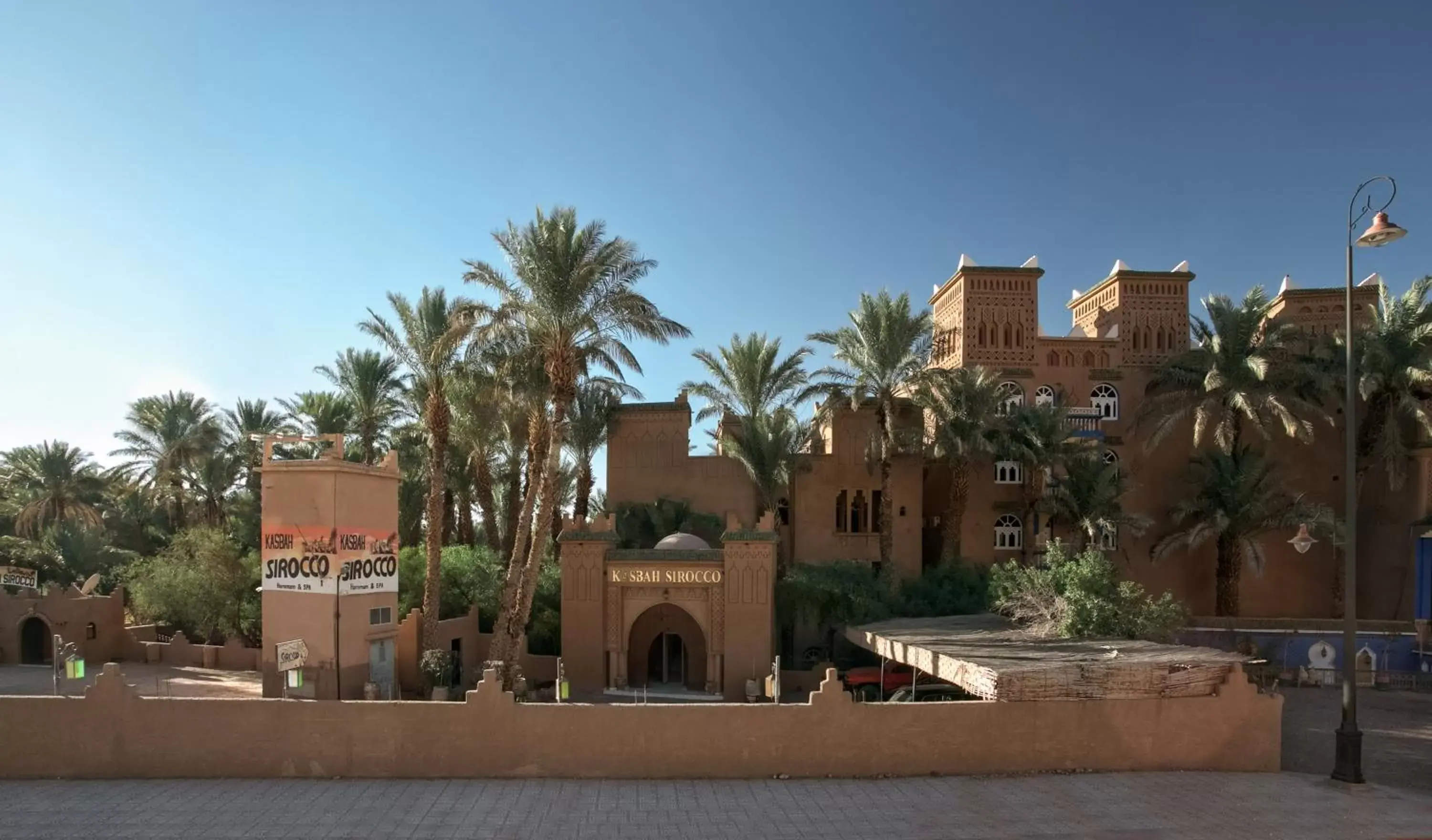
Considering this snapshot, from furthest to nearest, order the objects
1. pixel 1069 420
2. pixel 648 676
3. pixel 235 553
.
→ pixel 1069 420, pixel 235 553, pixel 648 676

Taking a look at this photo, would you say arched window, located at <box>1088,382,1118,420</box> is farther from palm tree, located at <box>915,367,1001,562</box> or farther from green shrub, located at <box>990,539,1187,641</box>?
green shrub, located at <box>990,539,1187,641</box>

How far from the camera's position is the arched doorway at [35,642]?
23.7m

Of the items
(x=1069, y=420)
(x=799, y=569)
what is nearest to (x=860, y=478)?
(x=799, y=569)

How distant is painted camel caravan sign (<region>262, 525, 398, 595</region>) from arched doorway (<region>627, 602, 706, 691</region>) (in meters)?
8.02

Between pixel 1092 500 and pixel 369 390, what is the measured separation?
23.7 metres

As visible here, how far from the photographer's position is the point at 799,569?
928 inches

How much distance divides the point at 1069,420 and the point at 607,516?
16.1 m

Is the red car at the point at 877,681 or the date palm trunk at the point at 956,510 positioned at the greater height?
the date palm trunk at the point at 956,510

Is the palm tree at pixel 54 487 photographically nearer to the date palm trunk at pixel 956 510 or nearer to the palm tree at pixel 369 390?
the palm tree at pixel 369 390

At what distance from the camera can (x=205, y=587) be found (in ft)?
79.3

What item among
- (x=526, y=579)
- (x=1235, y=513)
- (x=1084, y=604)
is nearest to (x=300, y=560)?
(x=526, y=579)

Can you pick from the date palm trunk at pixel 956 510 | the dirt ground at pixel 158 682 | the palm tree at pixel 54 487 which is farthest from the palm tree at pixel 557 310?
the palm tree at pixel 54 487

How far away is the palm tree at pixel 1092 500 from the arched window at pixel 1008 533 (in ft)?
5.97

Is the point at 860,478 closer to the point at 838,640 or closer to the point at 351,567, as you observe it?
the point at 838,640
